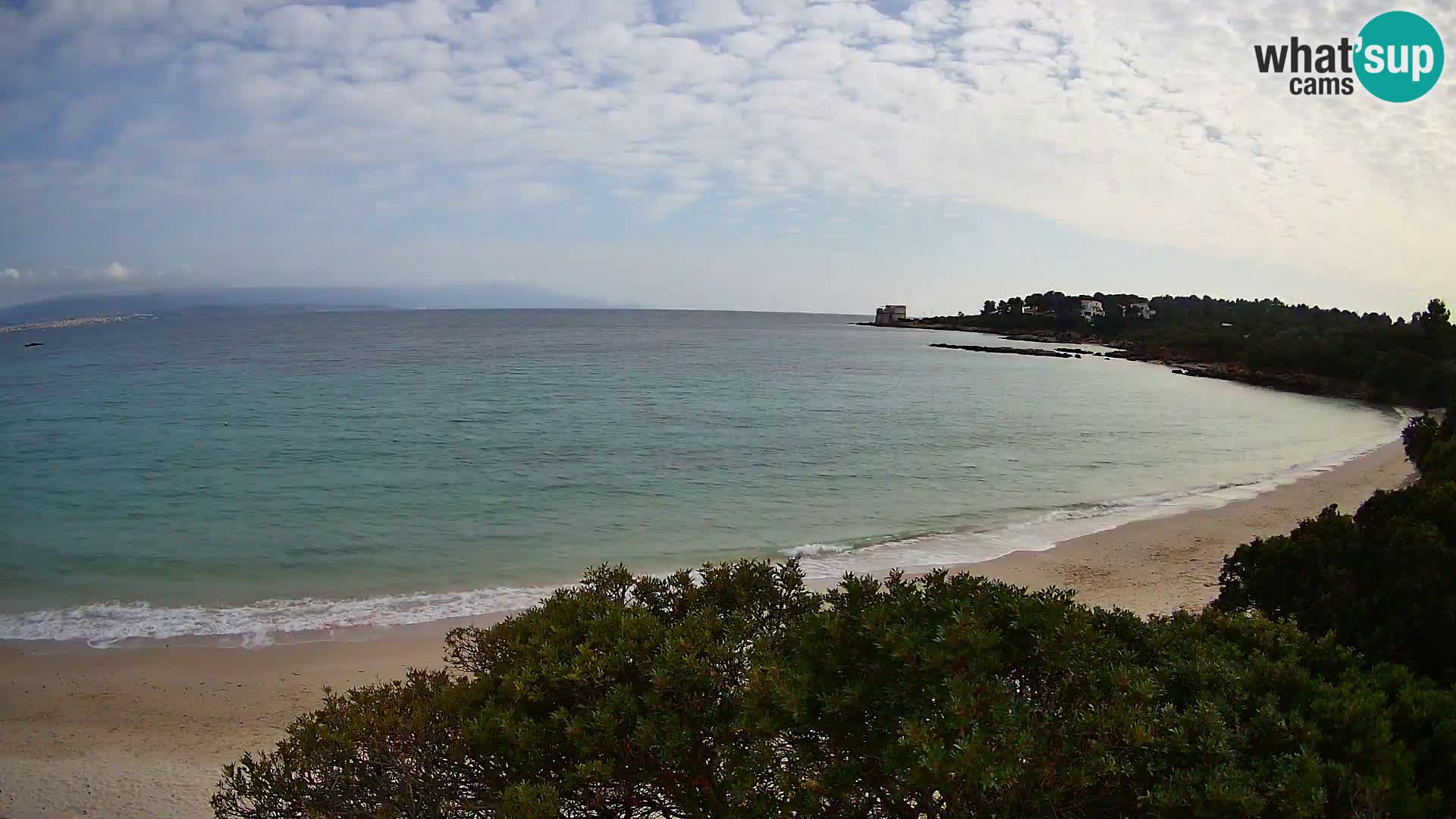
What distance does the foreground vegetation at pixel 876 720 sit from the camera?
335cm

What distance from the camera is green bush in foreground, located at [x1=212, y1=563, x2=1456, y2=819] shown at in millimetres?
3346

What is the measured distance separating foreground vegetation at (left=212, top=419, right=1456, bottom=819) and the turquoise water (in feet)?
28.3

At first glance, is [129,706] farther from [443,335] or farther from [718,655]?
[443,335]

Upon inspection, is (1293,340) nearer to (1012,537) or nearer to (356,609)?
(1012,537)

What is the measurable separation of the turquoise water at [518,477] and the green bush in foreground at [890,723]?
28.5ft

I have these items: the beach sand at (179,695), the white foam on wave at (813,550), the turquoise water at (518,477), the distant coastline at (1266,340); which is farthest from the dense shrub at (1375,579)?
the distant coastline at (1266,340)

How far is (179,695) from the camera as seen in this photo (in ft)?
31.4

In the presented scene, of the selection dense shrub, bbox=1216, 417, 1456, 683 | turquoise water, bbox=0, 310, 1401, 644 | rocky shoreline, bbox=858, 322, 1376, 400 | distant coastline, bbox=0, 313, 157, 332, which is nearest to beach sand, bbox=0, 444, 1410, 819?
turquoise water, bbox=0, 310, 1401, 644

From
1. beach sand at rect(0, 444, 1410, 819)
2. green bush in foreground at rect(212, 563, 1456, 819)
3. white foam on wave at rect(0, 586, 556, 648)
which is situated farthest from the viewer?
white foam on wave at rect(0, 586, 556, 648)

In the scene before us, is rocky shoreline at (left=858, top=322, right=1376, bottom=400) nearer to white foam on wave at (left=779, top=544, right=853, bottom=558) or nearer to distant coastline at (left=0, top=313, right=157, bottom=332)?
white foam on wave at (left=779, top=544, right=853, bottom=558)

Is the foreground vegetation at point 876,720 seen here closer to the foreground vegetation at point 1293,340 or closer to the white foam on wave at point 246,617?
the white foam on wave at point 246,617

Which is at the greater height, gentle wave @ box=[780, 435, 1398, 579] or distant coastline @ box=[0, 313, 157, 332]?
distant coastline @ box=[0, 313, 157, 332]

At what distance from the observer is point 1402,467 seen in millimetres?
23984

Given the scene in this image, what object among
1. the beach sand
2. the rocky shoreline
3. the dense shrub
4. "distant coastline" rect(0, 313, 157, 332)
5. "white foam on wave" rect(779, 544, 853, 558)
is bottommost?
the beach sand
